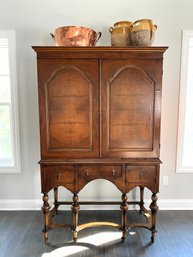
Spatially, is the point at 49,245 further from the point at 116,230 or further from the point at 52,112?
the point at 52,112

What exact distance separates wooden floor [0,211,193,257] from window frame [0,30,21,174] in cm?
60

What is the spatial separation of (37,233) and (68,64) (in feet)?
6.00

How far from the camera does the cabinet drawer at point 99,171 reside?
2098 mm

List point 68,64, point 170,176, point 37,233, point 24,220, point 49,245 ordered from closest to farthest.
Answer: point 68,64
point 49,245
point 37,233
point 24,220
point 170,176

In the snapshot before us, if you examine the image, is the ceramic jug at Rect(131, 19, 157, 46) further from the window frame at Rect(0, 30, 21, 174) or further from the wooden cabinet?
the window frame at Rect(0, 30, 21, 174)

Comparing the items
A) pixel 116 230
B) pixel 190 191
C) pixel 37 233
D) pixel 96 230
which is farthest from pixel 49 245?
pixel 190 191

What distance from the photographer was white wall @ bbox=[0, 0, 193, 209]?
2529mm

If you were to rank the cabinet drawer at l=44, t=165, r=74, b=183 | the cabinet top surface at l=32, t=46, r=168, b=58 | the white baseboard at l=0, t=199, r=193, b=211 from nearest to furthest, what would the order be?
the cabinet top surface at l=32, t=46, r=168, b=58, the cabinet drawer at l=44, t=165, r=74, b=183, the white baseboard at l=0, t=199, r=193, b=211

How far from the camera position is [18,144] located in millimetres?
2717

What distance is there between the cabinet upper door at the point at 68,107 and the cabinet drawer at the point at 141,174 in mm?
380

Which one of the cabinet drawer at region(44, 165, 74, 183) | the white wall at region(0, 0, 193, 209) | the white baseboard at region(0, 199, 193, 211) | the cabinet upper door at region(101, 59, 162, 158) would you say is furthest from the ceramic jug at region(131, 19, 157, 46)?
the white baseboard at region(0, 199, 193, 211)

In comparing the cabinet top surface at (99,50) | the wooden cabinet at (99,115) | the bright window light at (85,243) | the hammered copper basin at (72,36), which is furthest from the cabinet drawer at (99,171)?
the hammered copper basin at (72,36)

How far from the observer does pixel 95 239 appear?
2.24 metres

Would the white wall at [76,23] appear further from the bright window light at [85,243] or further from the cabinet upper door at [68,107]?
the cabinet upper door at [68,107]
